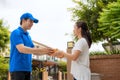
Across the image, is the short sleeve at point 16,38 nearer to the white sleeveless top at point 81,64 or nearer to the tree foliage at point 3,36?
the white sleeveless top at point 81,64

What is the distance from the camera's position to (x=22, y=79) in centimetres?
362

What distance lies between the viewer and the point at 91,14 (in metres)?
14.3

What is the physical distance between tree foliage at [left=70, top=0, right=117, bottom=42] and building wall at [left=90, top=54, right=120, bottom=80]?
170 inches

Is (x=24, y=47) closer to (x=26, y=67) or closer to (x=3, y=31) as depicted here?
(x=26, y=67)

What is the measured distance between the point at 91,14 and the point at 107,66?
17.2 feet

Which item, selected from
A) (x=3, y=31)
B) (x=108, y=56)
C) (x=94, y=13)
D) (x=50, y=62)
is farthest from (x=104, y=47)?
(x=50, y=62)

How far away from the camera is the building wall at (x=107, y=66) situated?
9273 mm

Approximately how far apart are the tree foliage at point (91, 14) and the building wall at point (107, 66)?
14.2 ft

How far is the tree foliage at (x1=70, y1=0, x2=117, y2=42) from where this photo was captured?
14.0m

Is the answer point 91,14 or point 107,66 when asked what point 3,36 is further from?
point 107,66

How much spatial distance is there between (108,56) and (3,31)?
7442mm

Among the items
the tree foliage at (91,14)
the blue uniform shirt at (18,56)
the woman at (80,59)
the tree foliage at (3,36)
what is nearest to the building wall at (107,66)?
the tree foliage at (91,14)

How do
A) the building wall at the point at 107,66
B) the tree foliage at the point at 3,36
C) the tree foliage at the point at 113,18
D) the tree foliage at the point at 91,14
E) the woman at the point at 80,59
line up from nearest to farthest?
the woman at the point at 80,59, the tree foliage at the point at 113,18, the building wall at the point at 107,66, the tree foliage at the point at 91,14, the tree foliage at the point at 3,36

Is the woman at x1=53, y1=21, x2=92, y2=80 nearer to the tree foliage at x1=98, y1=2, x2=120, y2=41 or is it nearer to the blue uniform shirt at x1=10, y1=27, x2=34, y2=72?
the blue uniform shirt at x1=10, y1=27, x2=34, y2=72
